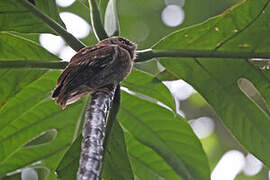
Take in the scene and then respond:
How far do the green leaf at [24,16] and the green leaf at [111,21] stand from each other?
0.12 m

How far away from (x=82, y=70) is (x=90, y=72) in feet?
0.06

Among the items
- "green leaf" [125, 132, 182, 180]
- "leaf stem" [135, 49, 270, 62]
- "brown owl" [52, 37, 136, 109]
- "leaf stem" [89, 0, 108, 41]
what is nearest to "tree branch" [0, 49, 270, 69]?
"leaf stem" [135, 49, 270, 62]

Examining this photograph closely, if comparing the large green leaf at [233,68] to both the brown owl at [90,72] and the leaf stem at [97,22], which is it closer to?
the leaf stem at [97,22]

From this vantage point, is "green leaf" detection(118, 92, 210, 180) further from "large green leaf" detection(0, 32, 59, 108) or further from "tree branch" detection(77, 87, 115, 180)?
"tree branch" detection(77, 87, 115, 180)

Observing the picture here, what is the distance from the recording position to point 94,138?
2.70 ft

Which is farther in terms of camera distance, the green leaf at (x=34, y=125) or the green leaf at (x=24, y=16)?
the green leaf at (x=34, y=125)

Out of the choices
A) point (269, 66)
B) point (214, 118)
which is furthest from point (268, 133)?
point (214, 118)

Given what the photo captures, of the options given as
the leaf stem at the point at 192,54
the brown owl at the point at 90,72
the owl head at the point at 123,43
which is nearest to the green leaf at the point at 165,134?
the leaf stem at the point at 192,54

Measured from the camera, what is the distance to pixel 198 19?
9.06ft

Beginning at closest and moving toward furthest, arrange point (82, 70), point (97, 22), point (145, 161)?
point (82, 70) < point (97, 22) < point (145, 161)

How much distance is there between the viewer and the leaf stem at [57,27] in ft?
4.05

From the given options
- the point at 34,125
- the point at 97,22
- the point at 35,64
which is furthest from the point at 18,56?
the point at 34,125

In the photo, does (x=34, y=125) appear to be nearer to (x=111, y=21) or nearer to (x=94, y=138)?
(x=111, y=21)

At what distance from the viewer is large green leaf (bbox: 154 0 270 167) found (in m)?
1.35
